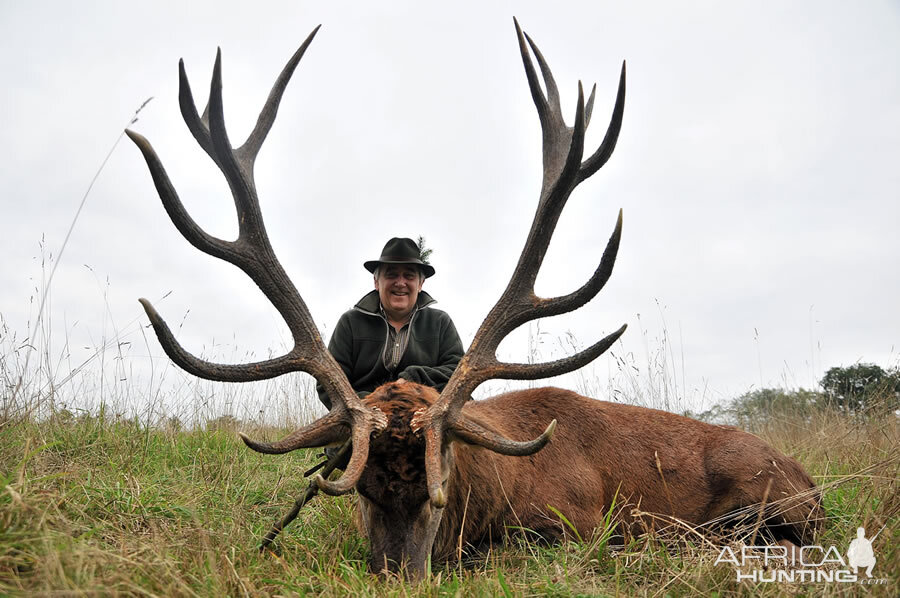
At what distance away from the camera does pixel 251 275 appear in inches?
142

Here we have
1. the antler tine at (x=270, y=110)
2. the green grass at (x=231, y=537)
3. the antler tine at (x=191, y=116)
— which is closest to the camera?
the green grass at (x=231, y=537)

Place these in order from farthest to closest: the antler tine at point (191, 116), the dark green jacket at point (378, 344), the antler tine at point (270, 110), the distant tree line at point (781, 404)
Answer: the distant tree line at point (781, 404)
the dark green jacket at point (378, 344)
the antler tine at point (270, 110)
the antler tine at point (191, 116)

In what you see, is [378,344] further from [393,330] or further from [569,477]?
[569,477]

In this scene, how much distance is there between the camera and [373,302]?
5.59 m

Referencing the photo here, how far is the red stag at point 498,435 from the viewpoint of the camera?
317 cm

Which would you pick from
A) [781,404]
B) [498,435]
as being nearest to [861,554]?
[498,435]

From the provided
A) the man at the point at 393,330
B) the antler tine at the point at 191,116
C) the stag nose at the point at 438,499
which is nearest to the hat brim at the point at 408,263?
the man at the point at 393,330

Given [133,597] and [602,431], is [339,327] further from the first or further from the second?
A: [133,597]

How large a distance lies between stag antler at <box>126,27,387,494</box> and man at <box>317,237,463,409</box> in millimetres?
1763

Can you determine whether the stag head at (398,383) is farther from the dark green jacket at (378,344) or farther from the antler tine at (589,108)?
the dark green jacket at (378,344)

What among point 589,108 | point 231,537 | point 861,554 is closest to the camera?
point 861,554

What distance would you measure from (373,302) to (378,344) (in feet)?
1.26

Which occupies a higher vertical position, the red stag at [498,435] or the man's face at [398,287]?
the man's face at [398,287]

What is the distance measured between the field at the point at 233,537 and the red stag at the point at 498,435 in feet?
0.86
